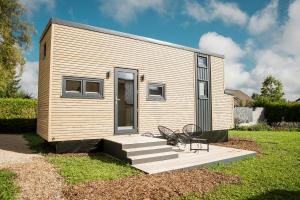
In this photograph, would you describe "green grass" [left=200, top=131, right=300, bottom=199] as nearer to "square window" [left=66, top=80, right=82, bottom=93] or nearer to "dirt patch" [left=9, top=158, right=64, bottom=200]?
"dirt patch" [left=9, top=158, right=64, bottom=200]

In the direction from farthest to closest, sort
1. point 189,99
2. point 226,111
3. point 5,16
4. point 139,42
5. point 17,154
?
1. point 5,16
2. point 226,111
3. point 189,99
4. point 139,42
5. point 17,154

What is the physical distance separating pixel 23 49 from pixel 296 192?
69.8 feet

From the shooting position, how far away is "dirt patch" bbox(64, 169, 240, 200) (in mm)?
4938

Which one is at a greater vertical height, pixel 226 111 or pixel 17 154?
pixel 226 111

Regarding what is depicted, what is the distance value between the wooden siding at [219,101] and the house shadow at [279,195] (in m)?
7.69

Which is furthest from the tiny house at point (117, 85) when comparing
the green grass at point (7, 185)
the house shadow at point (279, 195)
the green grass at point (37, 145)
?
the house shadow at point (279, 195)

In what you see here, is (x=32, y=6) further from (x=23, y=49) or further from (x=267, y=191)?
(x=267, y=191)

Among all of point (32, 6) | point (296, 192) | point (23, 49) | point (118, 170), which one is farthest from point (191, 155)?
point (32, 6)

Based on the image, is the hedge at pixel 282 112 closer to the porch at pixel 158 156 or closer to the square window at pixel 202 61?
the square window at pixel 202 61

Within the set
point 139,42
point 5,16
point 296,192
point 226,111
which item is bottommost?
point 296,192

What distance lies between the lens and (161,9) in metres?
9.31

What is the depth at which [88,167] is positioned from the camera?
694 cm

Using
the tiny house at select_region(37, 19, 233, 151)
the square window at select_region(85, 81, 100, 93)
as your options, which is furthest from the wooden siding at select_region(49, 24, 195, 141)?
the square window at select_region(85, 81, 100, 93)

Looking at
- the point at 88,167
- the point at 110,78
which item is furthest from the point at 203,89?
the point at 88,167
